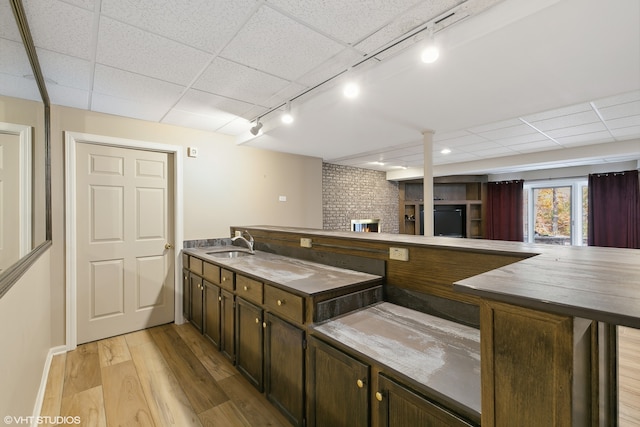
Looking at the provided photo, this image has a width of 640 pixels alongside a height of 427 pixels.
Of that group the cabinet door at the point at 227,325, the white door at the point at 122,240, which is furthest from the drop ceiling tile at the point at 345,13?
the white door at the point at 122,240

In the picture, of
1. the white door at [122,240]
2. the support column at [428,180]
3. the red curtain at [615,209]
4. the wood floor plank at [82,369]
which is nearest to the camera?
the wood floor plank at [82,369]

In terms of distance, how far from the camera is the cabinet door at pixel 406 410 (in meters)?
0.99

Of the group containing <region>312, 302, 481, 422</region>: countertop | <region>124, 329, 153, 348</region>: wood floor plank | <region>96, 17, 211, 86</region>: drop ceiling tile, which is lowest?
<region>124, 329, 153, 348</region>: wood floor plank

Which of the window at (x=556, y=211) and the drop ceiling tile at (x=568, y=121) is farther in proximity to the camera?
the window at (x=556, y=211)

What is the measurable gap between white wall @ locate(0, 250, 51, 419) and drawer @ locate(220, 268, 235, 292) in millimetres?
1234

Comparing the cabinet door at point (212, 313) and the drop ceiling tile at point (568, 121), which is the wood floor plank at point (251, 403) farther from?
the drop ceiling tile at point (568, 121)

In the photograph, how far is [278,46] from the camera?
6.21ft

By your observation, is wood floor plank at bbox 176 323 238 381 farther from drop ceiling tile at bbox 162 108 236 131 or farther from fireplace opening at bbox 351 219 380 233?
fireplace opening at bbox 351 219 380 233

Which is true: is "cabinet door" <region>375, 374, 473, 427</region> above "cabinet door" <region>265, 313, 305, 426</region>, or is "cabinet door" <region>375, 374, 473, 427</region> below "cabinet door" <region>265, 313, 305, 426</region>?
above

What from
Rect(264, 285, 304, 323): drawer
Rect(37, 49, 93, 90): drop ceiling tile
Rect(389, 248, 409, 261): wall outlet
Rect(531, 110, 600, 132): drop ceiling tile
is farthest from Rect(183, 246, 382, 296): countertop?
Rect(531, 110, 600, 132): drop ceiling tile

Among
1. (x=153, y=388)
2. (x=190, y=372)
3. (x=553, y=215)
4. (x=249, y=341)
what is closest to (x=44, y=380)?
(x=153, y=388)

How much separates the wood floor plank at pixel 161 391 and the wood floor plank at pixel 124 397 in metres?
0.04

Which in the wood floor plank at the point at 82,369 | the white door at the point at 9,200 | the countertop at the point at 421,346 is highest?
the white door at the point at 9,200

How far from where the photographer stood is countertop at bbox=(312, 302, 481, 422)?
102cm
